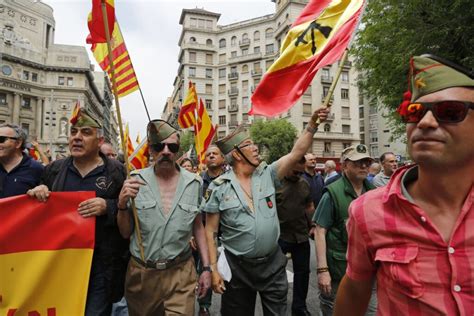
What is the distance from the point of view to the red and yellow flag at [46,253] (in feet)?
9.46

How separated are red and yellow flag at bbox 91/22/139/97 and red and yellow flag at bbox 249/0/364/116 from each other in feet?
7.32

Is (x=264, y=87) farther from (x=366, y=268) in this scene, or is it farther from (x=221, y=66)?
(x=221, y=66)

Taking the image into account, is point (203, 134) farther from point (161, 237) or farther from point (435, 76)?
point (435, 76)

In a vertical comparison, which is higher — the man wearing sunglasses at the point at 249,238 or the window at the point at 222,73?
the window at the point at 222,73

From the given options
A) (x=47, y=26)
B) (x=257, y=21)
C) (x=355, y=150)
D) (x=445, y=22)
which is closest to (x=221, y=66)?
(x=257, y=21)

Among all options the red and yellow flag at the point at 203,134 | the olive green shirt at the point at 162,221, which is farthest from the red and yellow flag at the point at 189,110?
the olive green shirt at the point at 162,221

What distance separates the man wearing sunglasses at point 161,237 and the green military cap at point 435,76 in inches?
79.7

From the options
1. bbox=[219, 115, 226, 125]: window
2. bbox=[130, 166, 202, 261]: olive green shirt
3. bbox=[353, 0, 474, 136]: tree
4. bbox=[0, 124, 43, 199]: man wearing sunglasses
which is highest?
bbox=[219, 115, 226, 125]: window

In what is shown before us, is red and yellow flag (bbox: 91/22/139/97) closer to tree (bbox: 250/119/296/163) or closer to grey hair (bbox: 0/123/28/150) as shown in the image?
grey hair (bbox: 0/123/28/150)

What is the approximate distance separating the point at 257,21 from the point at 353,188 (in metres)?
60.2

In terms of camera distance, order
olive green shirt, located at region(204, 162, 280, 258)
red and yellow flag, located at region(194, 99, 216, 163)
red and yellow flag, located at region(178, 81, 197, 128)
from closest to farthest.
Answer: olive green shirt, located at region(204, 162, 280, 258)
red and yellow flag, located at region(194, 99, 216, 163)
red and yellow flag, located at region(178, 81, 197, 128)

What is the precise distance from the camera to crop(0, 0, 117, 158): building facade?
59.7 meters

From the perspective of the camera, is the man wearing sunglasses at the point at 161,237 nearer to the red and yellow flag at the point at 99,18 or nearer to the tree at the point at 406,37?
the red and yellow flag at the point at 99,18

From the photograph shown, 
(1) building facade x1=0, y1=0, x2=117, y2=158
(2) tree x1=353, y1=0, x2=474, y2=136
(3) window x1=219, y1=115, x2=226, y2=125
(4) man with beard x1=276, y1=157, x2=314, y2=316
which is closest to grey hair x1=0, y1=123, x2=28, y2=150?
(4) man with beard x1=276, y1=157, x2=314, y2=316
